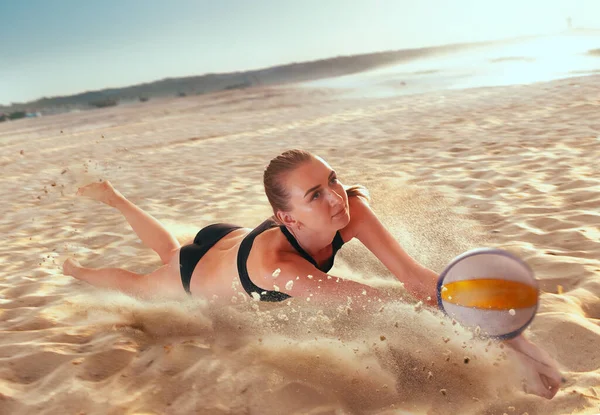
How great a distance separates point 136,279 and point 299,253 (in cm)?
145

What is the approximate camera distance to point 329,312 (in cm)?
296

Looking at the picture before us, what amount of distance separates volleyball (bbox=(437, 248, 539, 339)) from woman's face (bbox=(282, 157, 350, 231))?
564mm

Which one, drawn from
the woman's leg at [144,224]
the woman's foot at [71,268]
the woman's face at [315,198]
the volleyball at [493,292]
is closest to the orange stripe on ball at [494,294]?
the volleyball at [493,292]

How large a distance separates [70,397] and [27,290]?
1.71m

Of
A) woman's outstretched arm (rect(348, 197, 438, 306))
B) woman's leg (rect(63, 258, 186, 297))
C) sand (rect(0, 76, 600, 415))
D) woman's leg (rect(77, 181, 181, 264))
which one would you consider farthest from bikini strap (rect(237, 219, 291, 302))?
woman's leg (rect(77, 181, 181, 264))

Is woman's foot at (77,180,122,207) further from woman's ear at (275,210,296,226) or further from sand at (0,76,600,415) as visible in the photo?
woman's ear at (275,210,296,226)

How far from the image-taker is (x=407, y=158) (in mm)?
7277

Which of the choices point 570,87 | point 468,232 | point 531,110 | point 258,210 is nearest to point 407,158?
point 258,210

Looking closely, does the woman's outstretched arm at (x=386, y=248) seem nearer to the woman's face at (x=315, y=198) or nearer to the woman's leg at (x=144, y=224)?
the woman's face at (x=315, y=198)

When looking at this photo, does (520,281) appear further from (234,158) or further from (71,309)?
(234,158)

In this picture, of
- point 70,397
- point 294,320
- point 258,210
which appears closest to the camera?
point 70,397

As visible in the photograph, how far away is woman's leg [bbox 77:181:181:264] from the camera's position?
13.4 ft

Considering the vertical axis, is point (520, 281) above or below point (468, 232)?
above

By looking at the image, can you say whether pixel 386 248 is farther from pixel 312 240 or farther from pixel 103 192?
pixel 103 192
